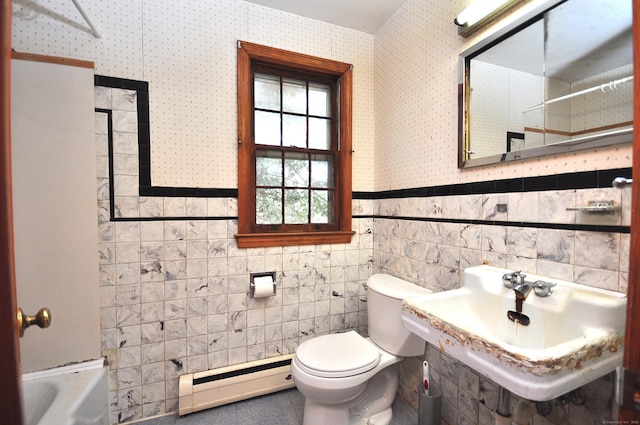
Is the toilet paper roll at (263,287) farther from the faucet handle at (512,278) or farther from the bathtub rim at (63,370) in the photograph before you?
the faucet handle at (512,278)

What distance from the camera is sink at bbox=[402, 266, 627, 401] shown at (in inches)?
28.1

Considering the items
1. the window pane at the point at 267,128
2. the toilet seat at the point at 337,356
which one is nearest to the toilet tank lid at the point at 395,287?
the toilet seat at the point at 337,356

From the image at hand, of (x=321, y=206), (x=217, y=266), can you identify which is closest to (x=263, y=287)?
(x=217, y=266)

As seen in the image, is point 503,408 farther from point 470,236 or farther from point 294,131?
point 294,131

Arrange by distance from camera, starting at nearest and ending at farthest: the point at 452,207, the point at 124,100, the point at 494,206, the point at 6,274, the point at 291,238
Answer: the point at 6,274
the point at 494,206
the point at 452,207
the point at 124,100
the point at 291,238

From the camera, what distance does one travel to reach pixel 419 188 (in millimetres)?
1726

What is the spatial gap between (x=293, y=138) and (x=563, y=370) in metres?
1.84

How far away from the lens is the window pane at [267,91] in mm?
1959

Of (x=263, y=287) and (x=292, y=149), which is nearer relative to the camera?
(x=263, y=287)

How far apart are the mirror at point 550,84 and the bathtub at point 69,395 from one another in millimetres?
2210

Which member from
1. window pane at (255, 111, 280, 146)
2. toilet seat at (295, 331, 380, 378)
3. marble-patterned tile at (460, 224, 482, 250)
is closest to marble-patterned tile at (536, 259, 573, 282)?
marble-patterned tile at (460, 224, 482, 250)

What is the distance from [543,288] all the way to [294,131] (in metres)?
1.69

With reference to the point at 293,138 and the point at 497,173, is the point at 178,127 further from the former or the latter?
the point at 497,173

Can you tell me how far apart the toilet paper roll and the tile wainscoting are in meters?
0.09
